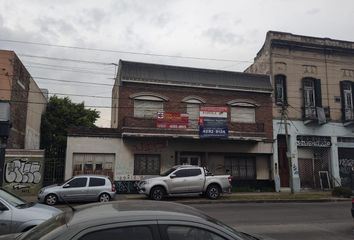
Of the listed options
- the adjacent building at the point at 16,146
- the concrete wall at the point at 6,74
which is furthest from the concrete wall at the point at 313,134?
the concrete wall at the point at 6,74

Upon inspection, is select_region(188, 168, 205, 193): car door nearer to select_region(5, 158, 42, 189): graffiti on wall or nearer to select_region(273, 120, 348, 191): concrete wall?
select_region(273, 120, 348, 191): concrete wall

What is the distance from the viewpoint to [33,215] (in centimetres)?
791

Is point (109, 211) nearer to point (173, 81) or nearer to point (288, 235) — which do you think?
point (288, 235)

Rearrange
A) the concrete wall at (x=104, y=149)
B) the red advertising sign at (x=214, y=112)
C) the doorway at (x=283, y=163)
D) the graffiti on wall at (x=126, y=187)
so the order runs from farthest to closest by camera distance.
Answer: the doorway at (x=283, y=163), the red advertising sign at (x=214, y=112), the graffiti on wall at (x=126, y=187), the concrete wall at (x=104, y=149)

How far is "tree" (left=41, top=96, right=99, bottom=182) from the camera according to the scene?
123 feet

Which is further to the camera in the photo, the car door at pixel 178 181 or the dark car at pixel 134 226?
the car door at pixel 178 181

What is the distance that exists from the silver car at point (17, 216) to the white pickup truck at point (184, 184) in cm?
1376

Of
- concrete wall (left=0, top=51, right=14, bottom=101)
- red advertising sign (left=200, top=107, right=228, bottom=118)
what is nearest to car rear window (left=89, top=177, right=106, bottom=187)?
concrete wall (left=0, top=51, right=14, bottom=101)

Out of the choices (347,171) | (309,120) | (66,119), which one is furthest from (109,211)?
(66,119)

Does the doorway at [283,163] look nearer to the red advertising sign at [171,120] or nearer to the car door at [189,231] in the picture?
the red advertising sign at [171,120]

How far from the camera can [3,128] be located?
995 inches

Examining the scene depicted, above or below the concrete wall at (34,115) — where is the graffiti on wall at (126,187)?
below

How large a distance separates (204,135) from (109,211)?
24.2 m

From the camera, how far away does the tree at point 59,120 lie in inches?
1480
